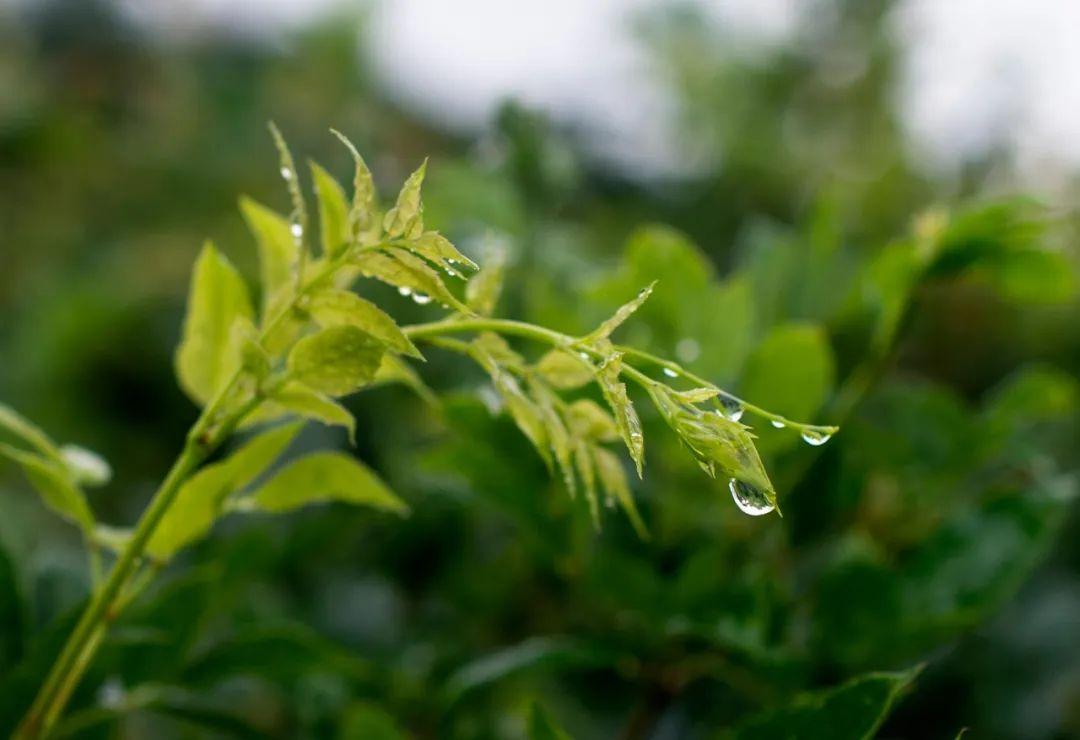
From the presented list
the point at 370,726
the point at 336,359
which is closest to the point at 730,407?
the point at 336,359

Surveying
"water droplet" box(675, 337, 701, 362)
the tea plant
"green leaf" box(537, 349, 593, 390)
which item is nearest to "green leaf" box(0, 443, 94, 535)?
the tea plant

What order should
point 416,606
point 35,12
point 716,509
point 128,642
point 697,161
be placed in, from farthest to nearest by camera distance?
point 35,12 < point 697,161 < point 416,606 < point 716,509 < point 128,642

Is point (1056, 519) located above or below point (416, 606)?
above

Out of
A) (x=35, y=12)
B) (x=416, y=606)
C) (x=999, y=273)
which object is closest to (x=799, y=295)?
(x=999, y=273)

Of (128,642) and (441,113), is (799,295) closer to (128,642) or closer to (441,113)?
(128,642)

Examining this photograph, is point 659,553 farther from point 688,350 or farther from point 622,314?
point 622,314

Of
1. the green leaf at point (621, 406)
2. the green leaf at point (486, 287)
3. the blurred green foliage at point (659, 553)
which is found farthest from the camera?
the blurred green foliage at point (659, 553)

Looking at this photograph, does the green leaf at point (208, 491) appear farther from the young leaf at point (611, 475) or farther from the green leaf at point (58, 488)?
the young leaf at point (611, 475)

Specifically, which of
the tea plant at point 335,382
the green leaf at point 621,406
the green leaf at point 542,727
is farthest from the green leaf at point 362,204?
the green leaf at point 542,727
